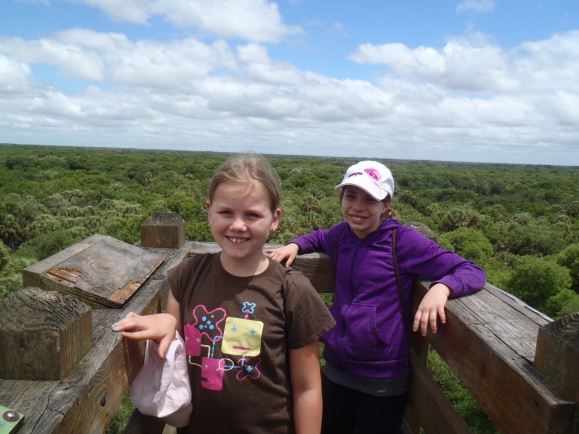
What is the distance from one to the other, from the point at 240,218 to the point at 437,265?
0.88 m

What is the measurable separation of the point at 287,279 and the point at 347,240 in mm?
700

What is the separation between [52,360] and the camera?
3.30ft

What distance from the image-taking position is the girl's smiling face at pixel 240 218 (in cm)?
146

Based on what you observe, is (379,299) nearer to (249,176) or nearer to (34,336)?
(249,176)

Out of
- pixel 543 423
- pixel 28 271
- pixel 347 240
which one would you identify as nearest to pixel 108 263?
pixel 28 271

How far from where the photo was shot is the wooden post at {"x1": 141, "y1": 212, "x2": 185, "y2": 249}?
2215 mm

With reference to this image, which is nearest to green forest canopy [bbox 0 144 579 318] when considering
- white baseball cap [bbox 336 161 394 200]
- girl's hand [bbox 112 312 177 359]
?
white baseball cap [bbox 336 161 394 200]

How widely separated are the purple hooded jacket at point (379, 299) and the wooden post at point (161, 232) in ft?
2.77

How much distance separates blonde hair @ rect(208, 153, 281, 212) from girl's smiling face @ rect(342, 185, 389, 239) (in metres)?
0.55

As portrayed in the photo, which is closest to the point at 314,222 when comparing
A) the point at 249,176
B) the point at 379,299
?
the point at 379,299

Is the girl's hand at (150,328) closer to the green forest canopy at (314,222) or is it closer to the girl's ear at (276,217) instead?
the girl's ear at (276,217)

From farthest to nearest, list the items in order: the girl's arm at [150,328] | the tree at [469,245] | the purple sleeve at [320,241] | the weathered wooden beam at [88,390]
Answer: the tree at [469,245], the purple sleeve at [320,241], the girl's arm at [150,328], the weathered wooden beam at [88,390]

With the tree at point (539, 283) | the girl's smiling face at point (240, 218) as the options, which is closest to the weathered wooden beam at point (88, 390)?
the girl's smiling face at point (240, 218)

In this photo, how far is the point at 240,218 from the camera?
1463 mm
